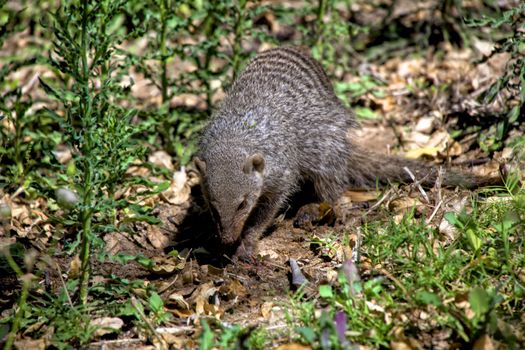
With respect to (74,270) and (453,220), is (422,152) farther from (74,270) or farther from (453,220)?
(74,270)

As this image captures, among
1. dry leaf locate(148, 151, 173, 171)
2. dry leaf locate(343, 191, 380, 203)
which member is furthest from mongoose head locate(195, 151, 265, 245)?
dry leaf locate(148, 151, 173, 171)

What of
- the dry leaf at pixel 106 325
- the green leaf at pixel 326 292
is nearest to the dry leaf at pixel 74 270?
the dry leaf at pixel 106 325

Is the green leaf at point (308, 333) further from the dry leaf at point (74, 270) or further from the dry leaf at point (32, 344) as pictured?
the dry leaf at point (74, 270)

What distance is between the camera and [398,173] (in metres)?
4.70

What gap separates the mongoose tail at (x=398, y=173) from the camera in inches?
170

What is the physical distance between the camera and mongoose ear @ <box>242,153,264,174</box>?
4.17 metres

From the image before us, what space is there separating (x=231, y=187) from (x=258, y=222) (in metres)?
0.50

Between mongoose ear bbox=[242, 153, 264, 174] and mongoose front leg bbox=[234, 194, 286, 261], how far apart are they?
0.33 metres

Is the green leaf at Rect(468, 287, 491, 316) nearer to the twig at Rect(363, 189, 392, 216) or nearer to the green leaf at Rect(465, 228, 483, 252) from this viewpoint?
the green leaf at Rect(465, 228, 483, 252)

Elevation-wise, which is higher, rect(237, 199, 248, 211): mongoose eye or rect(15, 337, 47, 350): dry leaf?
rect(237, 199, 248, 211): mongoose eye

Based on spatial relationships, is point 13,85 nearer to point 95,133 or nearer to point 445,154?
point 95,133

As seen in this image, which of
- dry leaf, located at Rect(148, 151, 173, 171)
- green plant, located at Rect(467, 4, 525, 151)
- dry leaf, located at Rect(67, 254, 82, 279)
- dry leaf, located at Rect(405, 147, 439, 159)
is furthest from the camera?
dry leaf, located at Rect(148, 151, 173, 171)

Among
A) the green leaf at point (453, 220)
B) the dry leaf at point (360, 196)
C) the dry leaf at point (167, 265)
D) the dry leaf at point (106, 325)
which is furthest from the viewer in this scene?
the dry leaf at point (360, 196)

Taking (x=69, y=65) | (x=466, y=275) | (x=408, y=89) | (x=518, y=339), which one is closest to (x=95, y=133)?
(x=69, y=65)
